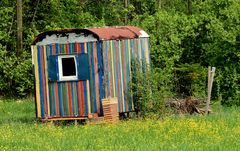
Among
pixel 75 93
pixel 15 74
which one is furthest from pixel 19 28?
pixel 75 93

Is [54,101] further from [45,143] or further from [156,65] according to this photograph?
[156,65]

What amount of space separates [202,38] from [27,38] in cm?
868

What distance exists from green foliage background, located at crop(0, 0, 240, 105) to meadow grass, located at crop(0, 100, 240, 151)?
4.46 m

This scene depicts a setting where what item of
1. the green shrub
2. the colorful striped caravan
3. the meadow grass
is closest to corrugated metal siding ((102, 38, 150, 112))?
the colorful striped caravan

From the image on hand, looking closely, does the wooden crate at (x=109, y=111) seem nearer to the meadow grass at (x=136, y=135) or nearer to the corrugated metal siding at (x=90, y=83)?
the corrugated metal siding at (x=90, y=83)

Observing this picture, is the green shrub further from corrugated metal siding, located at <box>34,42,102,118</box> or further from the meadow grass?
the meadow grass

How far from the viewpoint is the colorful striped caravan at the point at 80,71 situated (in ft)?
64.3

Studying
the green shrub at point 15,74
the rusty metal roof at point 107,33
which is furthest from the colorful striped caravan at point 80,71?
the green shrub at point 15,74

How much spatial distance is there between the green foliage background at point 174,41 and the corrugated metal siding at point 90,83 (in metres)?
2.03

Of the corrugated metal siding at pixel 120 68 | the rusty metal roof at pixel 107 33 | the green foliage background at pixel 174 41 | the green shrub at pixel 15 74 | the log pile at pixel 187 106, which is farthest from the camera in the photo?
the green shrub at pixel 15 74

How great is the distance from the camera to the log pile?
2169cm

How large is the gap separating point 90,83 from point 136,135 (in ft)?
16.3

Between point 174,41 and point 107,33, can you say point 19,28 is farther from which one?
point 107,33

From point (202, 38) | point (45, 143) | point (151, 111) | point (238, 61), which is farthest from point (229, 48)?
point (45, 143)
